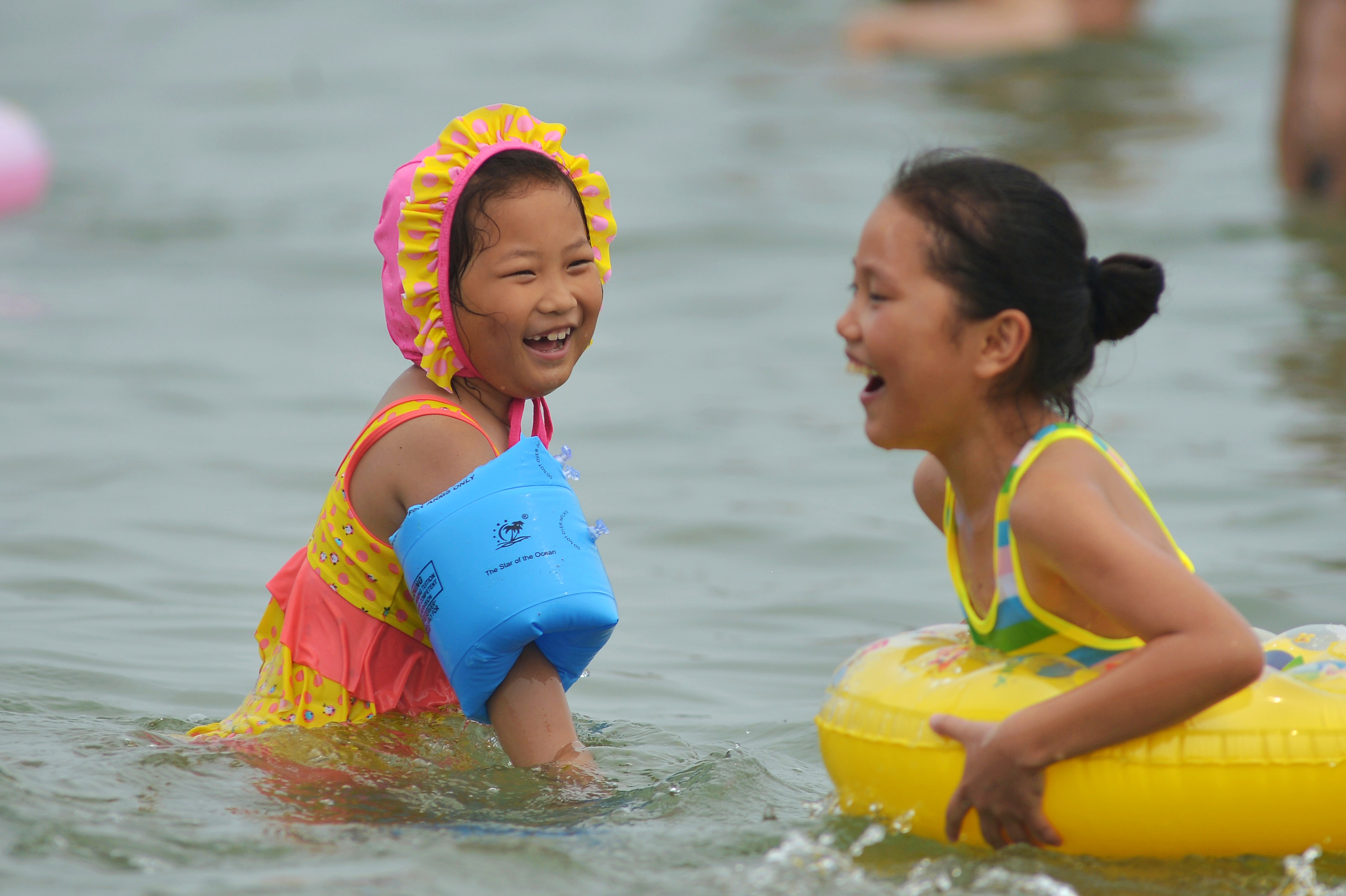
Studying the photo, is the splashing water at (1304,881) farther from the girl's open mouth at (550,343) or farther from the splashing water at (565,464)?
the girl's open mouth at (550,343)

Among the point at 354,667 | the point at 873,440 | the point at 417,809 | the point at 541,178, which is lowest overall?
the point at 417,809

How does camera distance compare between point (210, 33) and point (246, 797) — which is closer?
point (246, 797)

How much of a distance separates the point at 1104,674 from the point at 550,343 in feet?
4.80

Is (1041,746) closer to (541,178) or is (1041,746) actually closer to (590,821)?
(590,821)

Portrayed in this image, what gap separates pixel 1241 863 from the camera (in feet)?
9.70

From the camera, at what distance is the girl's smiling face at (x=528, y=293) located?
11.5 feet

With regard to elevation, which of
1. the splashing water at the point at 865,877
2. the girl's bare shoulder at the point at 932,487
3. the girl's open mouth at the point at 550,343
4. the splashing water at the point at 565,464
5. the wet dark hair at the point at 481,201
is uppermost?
the wet dark hair at the point at 481,201

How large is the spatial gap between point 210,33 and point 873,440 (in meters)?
24.4

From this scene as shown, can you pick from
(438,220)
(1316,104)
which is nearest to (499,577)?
(438,220)

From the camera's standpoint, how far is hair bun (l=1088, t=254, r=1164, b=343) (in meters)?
3.04

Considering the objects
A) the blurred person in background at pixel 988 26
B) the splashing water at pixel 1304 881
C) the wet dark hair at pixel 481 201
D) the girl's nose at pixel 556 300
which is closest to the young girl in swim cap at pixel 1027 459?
the splashing water at pixel 1304 881

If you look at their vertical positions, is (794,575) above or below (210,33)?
below

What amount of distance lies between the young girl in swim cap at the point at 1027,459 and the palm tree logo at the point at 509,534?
776 mm

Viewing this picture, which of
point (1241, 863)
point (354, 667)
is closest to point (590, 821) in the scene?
point (354, 667)
